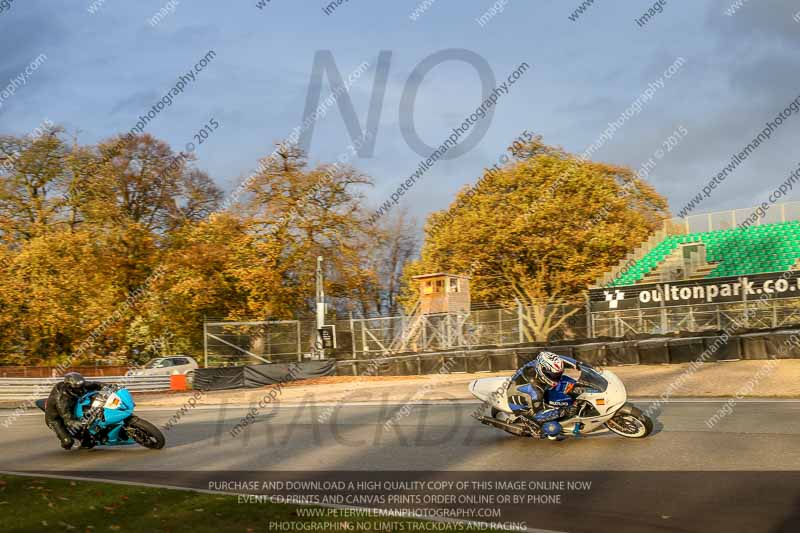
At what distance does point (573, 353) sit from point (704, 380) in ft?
17.8

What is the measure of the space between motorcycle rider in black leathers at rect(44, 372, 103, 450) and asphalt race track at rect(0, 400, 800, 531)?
0.42m

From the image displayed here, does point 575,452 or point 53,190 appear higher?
point 53,190

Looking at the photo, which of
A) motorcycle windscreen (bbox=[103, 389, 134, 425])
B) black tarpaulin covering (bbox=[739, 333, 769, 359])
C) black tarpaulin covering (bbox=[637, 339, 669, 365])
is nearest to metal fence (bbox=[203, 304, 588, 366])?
black tarpaulin covering (bbox=[637, 339, 669, 365])

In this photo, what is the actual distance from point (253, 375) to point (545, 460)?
23408 mm

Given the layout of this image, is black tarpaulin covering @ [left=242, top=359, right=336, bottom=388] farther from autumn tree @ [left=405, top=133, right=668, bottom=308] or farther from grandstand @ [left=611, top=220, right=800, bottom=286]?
autumn tree @ [left=405, top=133, right=668, bottom=308]

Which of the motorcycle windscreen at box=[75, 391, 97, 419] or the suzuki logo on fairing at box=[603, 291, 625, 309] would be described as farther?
the suzuki logo on fairing at box=[603, 291, 625, 309]

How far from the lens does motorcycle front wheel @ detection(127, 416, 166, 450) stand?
44.0ft

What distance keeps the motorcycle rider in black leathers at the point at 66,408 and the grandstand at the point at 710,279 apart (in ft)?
79.9

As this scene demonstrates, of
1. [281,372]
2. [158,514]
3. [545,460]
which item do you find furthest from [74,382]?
[281,372]

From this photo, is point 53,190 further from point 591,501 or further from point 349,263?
point 591,501

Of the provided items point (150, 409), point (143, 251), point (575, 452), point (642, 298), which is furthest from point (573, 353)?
point (143, 251)

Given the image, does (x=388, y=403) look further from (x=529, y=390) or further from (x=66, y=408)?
(x=66, y=408)

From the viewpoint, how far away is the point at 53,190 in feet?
161

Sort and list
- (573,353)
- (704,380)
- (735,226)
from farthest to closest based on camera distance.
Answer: (735,226) < (573,353) < (704,380)
